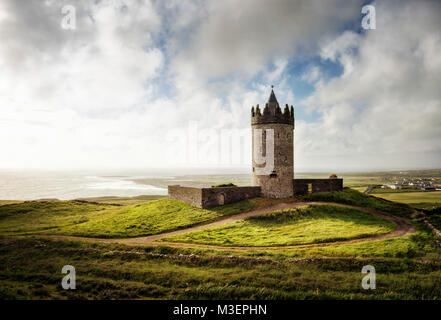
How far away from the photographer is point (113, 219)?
1075 inches

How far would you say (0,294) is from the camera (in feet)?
30.9

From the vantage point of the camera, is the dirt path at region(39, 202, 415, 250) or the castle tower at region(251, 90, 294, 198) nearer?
the dirt path at region(39, 202, 415, 250)

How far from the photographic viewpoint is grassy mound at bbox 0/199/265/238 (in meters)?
22.9

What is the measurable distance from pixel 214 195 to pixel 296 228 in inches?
409

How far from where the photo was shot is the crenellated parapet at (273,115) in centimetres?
3047

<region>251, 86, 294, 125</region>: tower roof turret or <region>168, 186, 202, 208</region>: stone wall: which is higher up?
<region>251, 86, 294, 125</region>: tower roof turret

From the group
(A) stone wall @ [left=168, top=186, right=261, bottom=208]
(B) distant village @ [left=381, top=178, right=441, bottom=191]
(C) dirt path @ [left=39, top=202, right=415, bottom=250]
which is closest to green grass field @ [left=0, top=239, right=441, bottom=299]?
(C) dirt path @ [left=39, top=202, right=415, bottom=250]

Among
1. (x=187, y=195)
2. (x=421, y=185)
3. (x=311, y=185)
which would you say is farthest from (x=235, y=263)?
(x=421, y=185)

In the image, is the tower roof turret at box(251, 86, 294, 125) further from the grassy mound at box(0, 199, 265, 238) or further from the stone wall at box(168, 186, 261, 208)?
the grassy mound at box(0, 199, 265, 238)

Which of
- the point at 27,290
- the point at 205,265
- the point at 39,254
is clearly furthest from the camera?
the point at 39,254

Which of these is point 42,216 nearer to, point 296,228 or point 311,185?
point 296,228
